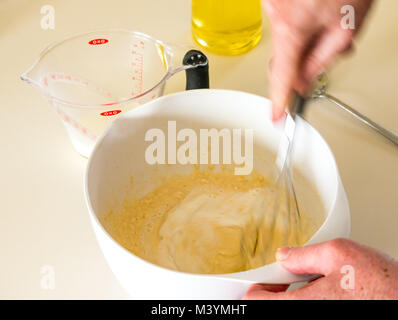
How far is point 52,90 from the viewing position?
753mm

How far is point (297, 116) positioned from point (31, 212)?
1.19 feet

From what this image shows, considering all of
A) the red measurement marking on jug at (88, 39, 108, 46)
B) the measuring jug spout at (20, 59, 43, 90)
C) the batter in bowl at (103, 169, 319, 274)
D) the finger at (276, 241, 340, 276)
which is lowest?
the batter in bowl at (103, 169, 319, 274)

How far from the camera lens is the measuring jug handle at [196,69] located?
0.71 m

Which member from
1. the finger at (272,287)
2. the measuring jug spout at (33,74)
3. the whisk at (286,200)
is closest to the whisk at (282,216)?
the whisk at (286,200)

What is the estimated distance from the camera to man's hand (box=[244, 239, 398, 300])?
0.47m

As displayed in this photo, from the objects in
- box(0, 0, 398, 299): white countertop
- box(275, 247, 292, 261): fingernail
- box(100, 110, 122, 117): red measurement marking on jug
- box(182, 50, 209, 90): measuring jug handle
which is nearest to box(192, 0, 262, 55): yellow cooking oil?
box(0, 0, 398, 299): white countertop

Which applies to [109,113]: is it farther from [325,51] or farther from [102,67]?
[325,51]

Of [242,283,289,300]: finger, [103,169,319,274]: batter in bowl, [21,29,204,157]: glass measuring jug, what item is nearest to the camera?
[242,283,289,300]: finger

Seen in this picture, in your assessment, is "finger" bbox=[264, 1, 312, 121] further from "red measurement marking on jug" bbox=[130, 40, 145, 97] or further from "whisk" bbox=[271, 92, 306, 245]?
"red measurement marking on jug" bbox=[130, 40, 145, 97]

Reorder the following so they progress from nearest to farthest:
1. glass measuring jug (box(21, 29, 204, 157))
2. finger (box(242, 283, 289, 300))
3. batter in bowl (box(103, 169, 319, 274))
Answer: finger (box(242, 283, 289, 300)) < batter in bowl (box(103, 169, 319, 274)) < glass measuring jug (box(21, 29, 204, 157))

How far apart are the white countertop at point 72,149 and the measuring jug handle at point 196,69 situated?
11 centimetres

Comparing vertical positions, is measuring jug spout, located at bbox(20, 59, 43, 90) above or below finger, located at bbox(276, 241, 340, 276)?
above
